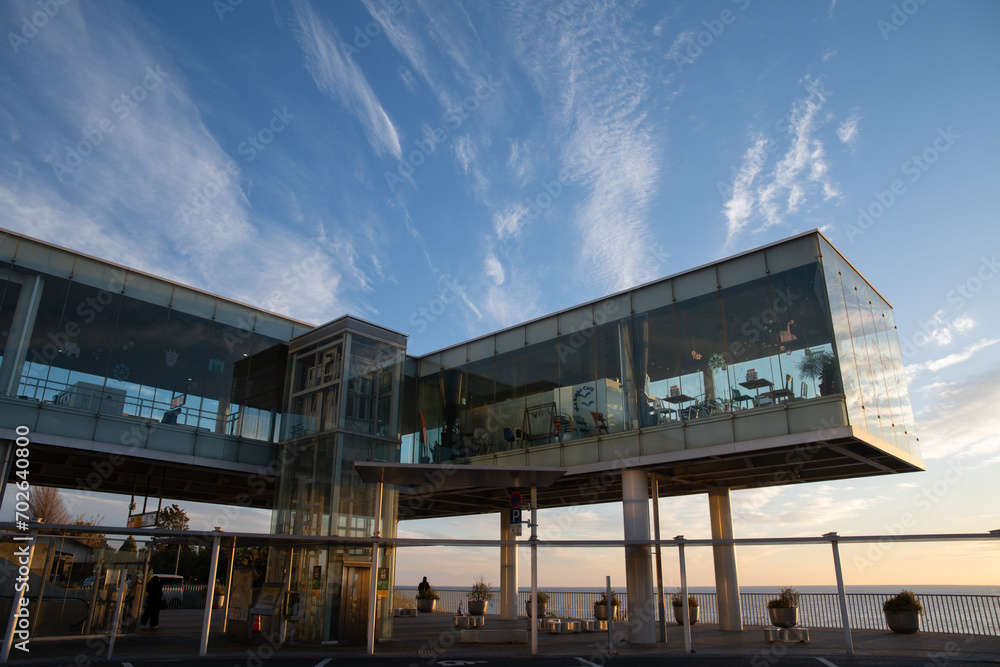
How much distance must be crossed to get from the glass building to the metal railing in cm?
409

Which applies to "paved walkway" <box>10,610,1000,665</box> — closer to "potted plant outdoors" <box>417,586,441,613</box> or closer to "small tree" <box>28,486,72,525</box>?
"potted plant outdoors" <box>417,586,441,613</box>

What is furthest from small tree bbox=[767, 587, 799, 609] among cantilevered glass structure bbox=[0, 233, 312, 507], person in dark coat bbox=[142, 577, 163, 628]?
person in dark coat bbox=[142, 577, 163, 628]

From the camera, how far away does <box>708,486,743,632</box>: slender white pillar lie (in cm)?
2470

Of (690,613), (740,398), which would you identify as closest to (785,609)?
(690,613)

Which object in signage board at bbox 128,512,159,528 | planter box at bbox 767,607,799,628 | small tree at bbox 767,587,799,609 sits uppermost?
signage board at bbox 128,512,159,528

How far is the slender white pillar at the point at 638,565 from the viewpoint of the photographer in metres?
20.2

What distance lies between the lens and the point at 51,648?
1579 cm

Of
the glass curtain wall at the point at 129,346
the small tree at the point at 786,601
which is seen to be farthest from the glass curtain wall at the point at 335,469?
the small tree at the point at 786,601

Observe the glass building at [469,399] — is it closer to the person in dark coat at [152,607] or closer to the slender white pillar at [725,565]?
the slender white pillar at [725,565]

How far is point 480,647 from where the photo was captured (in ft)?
59.9

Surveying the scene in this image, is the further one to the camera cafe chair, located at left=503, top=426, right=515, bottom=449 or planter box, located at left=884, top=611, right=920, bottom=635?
cafe chair, located at left=503, top=426, right=515, bottom=449

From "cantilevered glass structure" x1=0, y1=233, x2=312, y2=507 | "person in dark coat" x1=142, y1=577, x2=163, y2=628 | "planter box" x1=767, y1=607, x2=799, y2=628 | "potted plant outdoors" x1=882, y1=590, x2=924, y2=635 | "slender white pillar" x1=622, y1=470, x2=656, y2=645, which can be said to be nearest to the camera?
"cantilevered glass structure" x1=0, y1=233, x2=312, y2=507

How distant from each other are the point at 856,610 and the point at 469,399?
16.9 meters

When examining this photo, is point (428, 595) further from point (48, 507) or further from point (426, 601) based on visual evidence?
point (48, 507)
